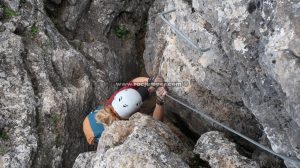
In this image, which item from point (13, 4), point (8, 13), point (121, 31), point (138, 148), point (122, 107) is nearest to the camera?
point (138, 148)

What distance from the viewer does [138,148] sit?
604cm

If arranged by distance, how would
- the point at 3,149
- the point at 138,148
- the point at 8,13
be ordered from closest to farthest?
the point at 138,148
the point at 3,149
the point at 8,13

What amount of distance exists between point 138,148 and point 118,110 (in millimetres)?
2820

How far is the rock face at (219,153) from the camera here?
597 centimetres

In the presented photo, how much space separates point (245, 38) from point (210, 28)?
1315mm

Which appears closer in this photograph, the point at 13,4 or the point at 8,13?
the point at 8,13

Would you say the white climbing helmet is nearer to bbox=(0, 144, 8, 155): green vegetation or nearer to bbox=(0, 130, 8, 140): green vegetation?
bbox=(0, 130, 8, 140): green vegetation

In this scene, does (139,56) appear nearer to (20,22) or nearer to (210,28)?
(20,22)

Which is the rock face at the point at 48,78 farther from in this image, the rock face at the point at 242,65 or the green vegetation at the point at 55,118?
the rock face at the point at 242,65

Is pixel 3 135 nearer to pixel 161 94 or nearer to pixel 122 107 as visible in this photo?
pixel 122 107

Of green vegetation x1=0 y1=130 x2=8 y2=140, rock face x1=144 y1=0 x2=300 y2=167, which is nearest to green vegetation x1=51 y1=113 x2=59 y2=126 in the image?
green vegetation x1=0 y1=130 x2=8 y2=140

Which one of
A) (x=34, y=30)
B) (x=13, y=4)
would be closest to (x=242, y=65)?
(x=34, y=30)

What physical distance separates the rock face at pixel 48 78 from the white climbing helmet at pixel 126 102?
101 cm

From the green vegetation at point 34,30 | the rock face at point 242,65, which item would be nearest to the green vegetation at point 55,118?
the green vegetation at point 34,30
